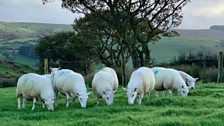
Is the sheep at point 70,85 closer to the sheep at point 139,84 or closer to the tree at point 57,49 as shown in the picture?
the sheep at point 139,84

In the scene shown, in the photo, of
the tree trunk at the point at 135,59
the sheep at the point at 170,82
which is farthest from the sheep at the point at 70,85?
the tree trunk at the point at 135,59

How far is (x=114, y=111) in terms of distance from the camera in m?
14.0

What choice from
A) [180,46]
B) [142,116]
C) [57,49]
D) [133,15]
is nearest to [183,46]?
[180,46]

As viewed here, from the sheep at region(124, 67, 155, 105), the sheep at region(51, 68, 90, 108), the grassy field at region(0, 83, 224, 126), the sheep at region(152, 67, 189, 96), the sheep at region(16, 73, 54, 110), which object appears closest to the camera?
the grassy field at region(0, 83, 224, 126)

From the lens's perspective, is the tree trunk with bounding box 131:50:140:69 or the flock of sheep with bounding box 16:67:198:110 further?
the tree trunk with bounding box 131:50:140:69

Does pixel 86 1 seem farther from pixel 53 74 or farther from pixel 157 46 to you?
pixel 157 46

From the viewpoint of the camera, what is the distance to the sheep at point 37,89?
16.0 meters

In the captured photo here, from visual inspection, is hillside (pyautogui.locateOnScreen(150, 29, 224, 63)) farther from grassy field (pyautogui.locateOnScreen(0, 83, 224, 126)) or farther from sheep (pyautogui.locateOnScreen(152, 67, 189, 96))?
grassy field (pyautogui.locateOnScreen(0, 83, 224, 126))

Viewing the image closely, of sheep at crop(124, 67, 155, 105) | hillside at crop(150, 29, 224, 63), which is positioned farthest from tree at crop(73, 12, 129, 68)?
hillside at crop(150, 29, 224, 63)

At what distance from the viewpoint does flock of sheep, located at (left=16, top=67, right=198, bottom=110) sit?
16.5 meters

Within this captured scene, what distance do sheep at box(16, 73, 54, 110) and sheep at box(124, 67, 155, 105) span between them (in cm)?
289

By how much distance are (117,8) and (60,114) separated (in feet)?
72.0

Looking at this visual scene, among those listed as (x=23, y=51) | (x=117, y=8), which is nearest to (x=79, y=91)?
(x=117, y=8)

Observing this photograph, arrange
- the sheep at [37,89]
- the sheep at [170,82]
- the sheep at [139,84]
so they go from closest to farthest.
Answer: the sheep at [37,89] → the sheep at [139,84] → the sheep at [170,82]
